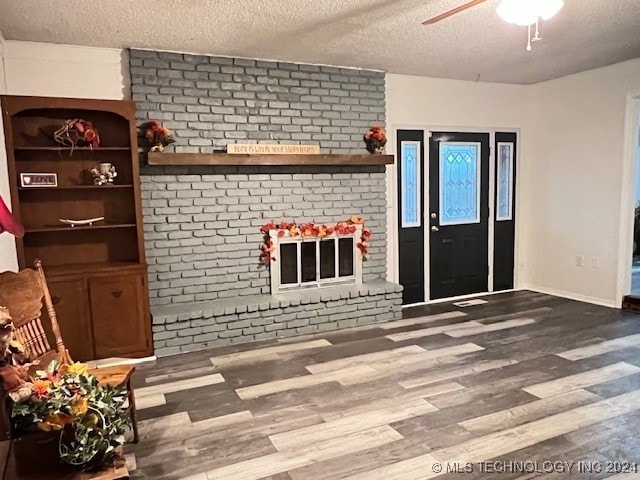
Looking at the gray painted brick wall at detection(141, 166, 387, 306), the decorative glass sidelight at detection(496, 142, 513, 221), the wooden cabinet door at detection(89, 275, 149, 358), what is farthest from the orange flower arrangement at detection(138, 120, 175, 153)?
the decorative glass sidelight at detection(496, 142, 513, 221)

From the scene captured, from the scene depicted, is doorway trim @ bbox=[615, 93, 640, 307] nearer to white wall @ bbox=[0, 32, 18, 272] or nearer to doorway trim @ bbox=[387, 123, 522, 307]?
doorway trim @ bbox=[387, 123, 522, 307]

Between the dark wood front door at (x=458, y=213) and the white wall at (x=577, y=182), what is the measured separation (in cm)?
66

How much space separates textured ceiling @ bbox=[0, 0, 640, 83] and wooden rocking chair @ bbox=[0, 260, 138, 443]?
1.72 meters

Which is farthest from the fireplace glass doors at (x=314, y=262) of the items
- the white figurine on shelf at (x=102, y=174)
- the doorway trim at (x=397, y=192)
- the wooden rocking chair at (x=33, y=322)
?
the wooden rocking chair at (x=33, y=322)

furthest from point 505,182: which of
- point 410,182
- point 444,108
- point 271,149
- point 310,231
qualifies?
point 271,149

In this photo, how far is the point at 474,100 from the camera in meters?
5.66

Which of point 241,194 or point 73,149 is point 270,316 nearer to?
point 241,194

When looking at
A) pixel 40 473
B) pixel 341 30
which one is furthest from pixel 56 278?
pixel 341 30

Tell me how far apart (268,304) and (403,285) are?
5.87ft

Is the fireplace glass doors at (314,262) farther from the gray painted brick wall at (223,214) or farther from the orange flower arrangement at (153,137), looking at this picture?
the orange flower arrangement at (153,137)

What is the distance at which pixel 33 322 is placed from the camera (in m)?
2.74

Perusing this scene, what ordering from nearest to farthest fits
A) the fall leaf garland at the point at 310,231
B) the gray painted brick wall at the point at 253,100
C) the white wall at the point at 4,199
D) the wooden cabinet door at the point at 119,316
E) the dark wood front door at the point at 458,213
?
the white wall at the point at 4,199
the wooden cabinet door at the point at 119,316
the gray painted brick wall at the point at 253,100
the fall leaf garland at the point at 310,231
the dark wood front door at the point at 458,213

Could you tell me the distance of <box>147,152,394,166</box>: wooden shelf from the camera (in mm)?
4086

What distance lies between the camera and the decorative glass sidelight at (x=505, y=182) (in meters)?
5.95
